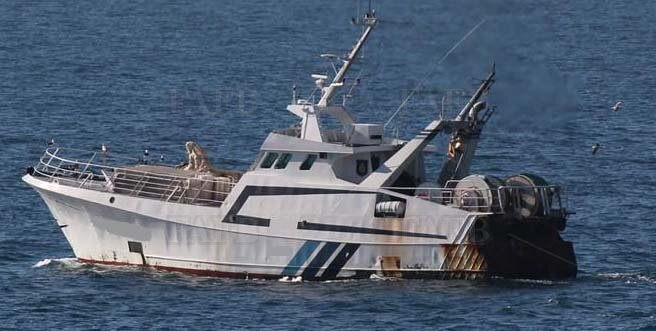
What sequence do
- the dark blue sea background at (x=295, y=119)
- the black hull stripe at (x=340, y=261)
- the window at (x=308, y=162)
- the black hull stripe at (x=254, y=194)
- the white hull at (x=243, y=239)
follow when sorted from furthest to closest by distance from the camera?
the window at (x=308, y=162) → the black hull stripe at (x=254, y=194) → the black hull stripe at (x=340, y=261) → the white hull at (x=243, y=239) → the dark blue sea background at (x=295, y=119)

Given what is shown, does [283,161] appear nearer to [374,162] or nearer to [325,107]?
[325,107]

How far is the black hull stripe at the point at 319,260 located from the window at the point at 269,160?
3467 millimetres

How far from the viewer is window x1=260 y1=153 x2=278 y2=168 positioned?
7169cm

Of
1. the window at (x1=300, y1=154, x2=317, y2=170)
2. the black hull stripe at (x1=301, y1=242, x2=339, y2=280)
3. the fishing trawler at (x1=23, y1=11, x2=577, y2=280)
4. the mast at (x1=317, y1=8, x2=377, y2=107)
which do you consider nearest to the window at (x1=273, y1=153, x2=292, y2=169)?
the fishing trawler at (x1=23, y1=11, x2=577, y2=280)

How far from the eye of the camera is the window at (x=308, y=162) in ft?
233

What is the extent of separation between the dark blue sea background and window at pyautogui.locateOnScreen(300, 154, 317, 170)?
3.75m

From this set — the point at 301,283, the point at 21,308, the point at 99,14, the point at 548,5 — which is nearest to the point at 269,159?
the point at 301,283

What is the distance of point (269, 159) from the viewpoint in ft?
236

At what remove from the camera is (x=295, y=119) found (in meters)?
103

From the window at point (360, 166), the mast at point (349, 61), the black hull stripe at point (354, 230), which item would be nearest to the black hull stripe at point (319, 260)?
the black hull stripe at point (354, 230)

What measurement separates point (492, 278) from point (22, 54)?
227 ft

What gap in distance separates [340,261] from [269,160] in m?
4.28

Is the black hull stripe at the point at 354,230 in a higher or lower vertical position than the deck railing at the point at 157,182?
lower

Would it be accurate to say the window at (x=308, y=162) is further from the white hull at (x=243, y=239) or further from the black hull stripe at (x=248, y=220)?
the black hull stripe at (x=248, y=220)
